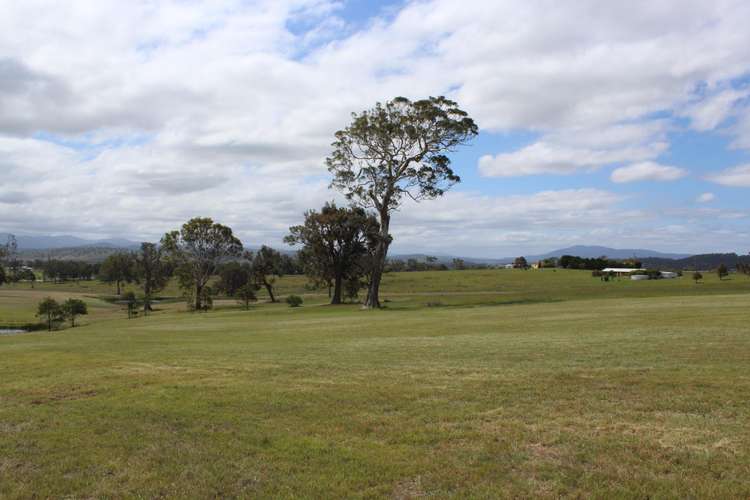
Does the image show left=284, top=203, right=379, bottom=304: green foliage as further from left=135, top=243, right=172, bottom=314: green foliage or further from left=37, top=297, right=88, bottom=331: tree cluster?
left=135, top=243, right=172, bottom=314: green foliage

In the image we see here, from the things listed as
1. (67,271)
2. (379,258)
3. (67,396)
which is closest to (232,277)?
(379,258)

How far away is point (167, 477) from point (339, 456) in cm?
231

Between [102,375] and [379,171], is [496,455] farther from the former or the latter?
[379,171]

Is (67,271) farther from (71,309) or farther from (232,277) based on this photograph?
(71,309)

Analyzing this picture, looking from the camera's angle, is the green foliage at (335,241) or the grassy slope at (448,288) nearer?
the green foliage at (335,241)

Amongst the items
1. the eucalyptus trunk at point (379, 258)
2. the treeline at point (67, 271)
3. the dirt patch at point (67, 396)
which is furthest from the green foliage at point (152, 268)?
the dirt patch at point (67, 396)

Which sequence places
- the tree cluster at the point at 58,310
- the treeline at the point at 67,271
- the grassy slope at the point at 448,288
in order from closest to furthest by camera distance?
the tree cluster at the point at 58,310 → the grassy slope at the point at 448,288 → the treeline at the point at 67,271

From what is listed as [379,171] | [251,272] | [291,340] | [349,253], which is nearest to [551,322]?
[291,340]

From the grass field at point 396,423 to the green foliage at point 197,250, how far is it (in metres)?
65.7

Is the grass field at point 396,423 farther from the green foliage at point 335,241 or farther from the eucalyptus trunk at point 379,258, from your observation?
→ the green foliage at point 335,241

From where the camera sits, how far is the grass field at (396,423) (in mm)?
7070

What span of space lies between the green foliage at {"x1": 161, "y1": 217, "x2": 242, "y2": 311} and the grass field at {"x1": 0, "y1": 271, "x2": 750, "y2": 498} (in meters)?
65.7

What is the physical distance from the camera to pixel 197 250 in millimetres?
82625

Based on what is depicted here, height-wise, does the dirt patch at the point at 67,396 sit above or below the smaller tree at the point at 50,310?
above
